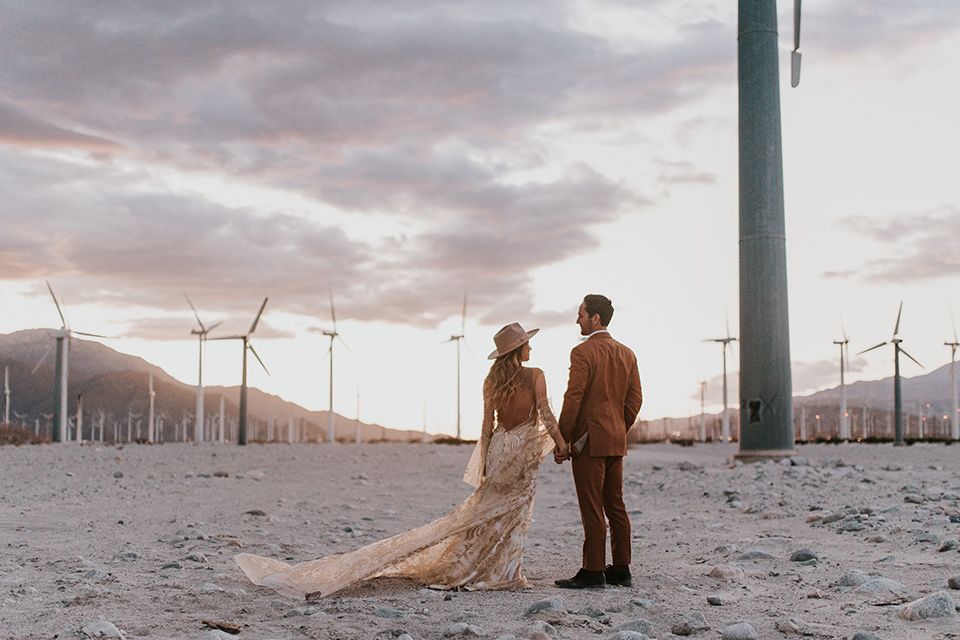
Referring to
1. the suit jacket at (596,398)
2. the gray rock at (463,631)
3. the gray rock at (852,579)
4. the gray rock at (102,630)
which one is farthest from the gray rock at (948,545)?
the gray rock at (102,630)

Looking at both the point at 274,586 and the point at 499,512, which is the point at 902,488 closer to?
the point at 499,512

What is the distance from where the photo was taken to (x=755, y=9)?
2083 centimetres

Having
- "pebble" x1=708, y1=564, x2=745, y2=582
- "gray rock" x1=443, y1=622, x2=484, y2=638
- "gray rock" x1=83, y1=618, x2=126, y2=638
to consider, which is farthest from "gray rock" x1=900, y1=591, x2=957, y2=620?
"gray rock" x1=83, y1=618, x2=126, y2=638

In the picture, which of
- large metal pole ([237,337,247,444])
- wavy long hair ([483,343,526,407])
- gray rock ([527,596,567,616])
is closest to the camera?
gray rock ([527,596,567,616])

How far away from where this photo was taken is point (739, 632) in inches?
211

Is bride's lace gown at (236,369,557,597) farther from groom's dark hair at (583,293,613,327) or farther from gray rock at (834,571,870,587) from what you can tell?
gray rock at (834,571,870,587)

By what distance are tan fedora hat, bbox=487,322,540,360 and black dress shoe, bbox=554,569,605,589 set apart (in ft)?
6.26

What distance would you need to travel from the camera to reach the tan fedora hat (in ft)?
24.1

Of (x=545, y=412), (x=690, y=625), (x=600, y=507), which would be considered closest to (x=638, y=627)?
(x=690, y=625)

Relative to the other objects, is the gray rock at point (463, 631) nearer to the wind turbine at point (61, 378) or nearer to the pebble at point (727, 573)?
the pebble at point (727, 573)

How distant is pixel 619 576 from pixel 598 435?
120 cm

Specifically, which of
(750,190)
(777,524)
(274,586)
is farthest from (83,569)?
(750,190)

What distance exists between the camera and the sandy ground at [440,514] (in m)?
5.82

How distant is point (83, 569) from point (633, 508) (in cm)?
897
